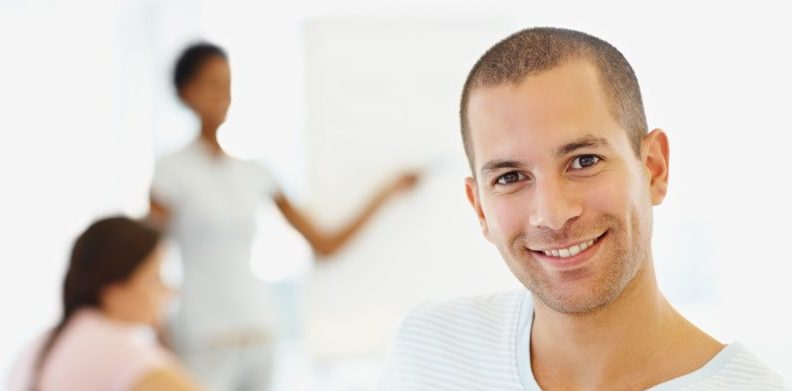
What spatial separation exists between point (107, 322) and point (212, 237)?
22.2 inches

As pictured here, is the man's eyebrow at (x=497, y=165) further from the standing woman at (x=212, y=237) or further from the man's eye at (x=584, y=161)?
the standing woman at (x=212, y=237)

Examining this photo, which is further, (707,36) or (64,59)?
(64,59)

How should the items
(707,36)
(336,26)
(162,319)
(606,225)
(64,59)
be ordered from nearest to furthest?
1. (606,225)
2. (162,319)
3. (336,26)
4. (707,36)
5. (64,59)

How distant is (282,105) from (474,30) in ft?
3.86

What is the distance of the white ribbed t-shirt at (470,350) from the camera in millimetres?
1096

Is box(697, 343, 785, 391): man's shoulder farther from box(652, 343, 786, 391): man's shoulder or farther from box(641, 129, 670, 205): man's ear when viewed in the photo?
box(641, 129, 670, 205): man's ear

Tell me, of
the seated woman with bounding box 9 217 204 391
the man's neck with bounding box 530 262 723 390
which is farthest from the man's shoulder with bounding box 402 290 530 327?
the seated woman with bounding box 9 217 204 391

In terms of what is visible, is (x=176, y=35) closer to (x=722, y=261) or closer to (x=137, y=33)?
(x=137, y=33)

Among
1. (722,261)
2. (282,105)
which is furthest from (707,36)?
(282,105)

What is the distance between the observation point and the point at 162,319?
263cm

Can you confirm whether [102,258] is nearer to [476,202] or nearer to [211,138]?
[211,138]

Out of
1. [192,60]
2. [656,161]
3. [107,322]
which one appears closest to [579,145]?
[656,161]

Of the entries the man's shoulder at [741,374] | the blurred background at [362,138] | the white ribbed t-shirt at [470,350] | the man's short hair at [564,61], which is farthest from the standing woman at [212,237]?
the man's shoulder at [741,374]

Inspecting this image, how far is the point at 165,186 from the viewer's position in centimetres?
248
